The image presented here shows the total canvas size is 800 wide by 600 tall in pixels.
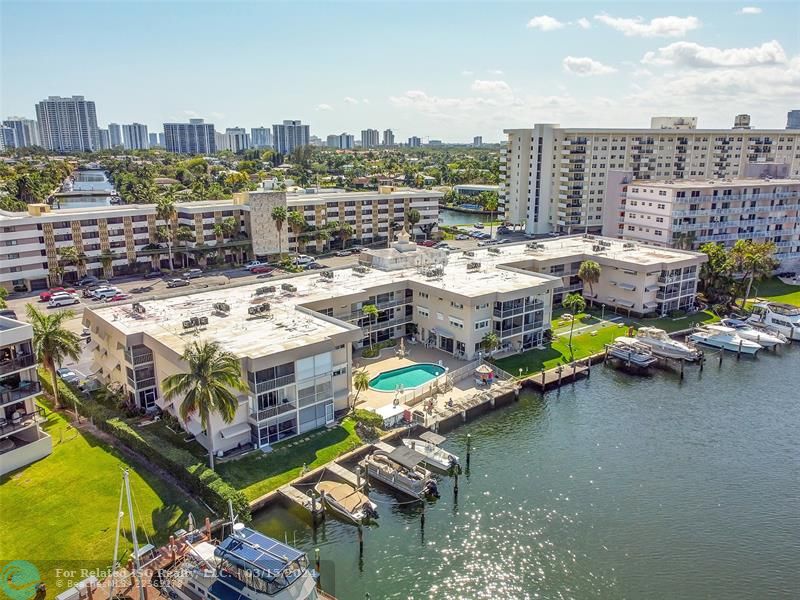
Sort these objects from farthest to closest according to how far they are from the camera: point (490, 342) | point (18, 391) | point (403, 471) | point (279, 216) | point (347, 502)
Result: point (279, 216) → point (490, 342) → point (403, 471) → point (18, 391) → point (347, 502)

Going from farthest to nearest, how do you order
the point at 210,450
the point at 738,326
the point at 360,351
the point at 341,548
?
the point at 738,326 < the point at 360,351 < the point at 210,450 < the point at 341,548

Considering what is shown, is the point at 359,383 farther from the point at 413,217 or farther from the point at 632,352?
the point at 413,217

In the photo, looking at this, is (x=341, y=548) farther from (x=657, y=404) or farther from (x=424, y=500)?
(x=657, y=404)

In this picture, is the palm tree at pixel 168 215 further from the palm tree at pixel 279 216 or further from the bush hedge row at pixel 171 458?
the bush hedge row at pixel 171 458

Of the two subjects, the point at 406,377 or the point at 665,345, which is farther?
the point at 665,345

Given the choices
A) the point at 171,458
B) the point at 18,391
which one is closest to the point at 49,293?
the point at 18,391

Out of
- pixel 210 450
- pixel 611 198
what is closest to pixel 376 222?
pixel 611 198

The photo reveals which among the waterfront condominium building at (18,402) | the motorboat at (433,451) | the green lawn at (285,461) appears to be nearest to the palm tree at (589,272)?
the motorboat at (433,451)
